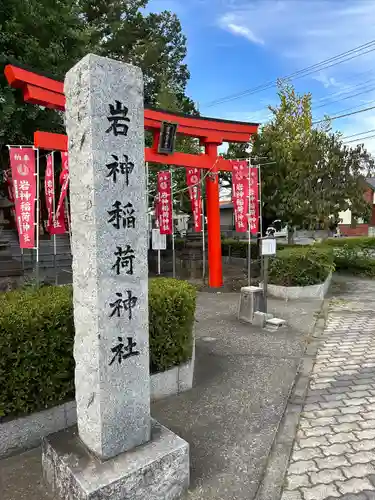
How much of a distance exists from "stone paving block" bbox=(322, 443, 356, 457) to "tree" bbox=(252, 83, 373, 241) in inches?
402

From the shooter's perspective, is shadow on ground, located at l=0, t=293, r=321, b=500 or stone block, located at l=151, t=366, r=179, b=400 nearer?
shadow on ground, located at l=0, t=293, r=321, b=500

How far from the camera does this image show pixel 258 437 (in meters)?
3.23

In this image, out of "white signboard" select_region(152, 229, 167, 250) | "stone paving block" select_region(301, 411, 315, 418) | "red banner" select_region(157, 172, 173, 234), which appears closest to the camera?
"stone paving block" select_region(301, 411, 315, 418)

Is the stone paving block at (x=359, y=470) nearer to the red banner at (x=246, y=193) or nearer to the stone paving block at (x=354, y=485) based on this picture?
the stone paving block at (x=354, y=485)

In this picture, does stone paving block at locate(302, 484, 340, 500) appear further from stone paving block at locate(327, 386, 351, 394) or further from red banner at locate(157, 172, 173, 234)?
red banner at locate(157, 172, 173, 234)

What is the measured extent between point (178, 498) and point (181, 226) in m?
28.9

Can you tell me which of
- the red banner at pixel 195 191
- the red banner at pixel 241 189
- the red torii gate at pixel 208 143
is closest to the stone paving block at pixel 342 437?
the red torii gate at pixel 208 143

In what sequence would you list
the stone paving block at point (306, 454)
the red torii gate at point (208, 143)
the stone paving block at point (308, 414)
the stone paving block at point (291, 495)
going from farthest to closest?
the red torii gate at point (208, 143) → the stone paving block at point (308, 414) → the stone paving block at point (306, 454) → the stone paving block at point (291, 495)

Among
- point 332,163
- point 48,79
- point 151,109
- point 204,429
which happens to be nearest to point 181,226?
point 332,163

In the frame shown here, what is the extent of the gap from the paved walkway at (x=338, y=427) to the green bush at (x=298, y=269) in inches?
109

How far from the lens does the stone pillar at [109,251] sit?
93.3 inches

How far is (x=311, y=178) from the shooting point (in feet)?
41.7

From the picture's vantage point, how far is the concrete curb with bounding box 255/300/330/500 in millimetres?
2631

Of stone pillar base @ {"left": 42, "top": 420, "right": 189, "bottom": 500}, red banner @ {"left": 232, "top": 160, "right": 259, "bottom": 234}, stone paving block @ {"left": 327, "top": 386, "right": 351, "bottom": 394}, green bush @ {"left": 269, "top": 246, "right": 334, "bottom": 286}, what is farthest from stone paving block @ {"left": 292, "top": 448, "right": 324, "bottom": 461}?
red banner @ {"left": 232, "top": 160, "right": 259, "bottom": 234}
